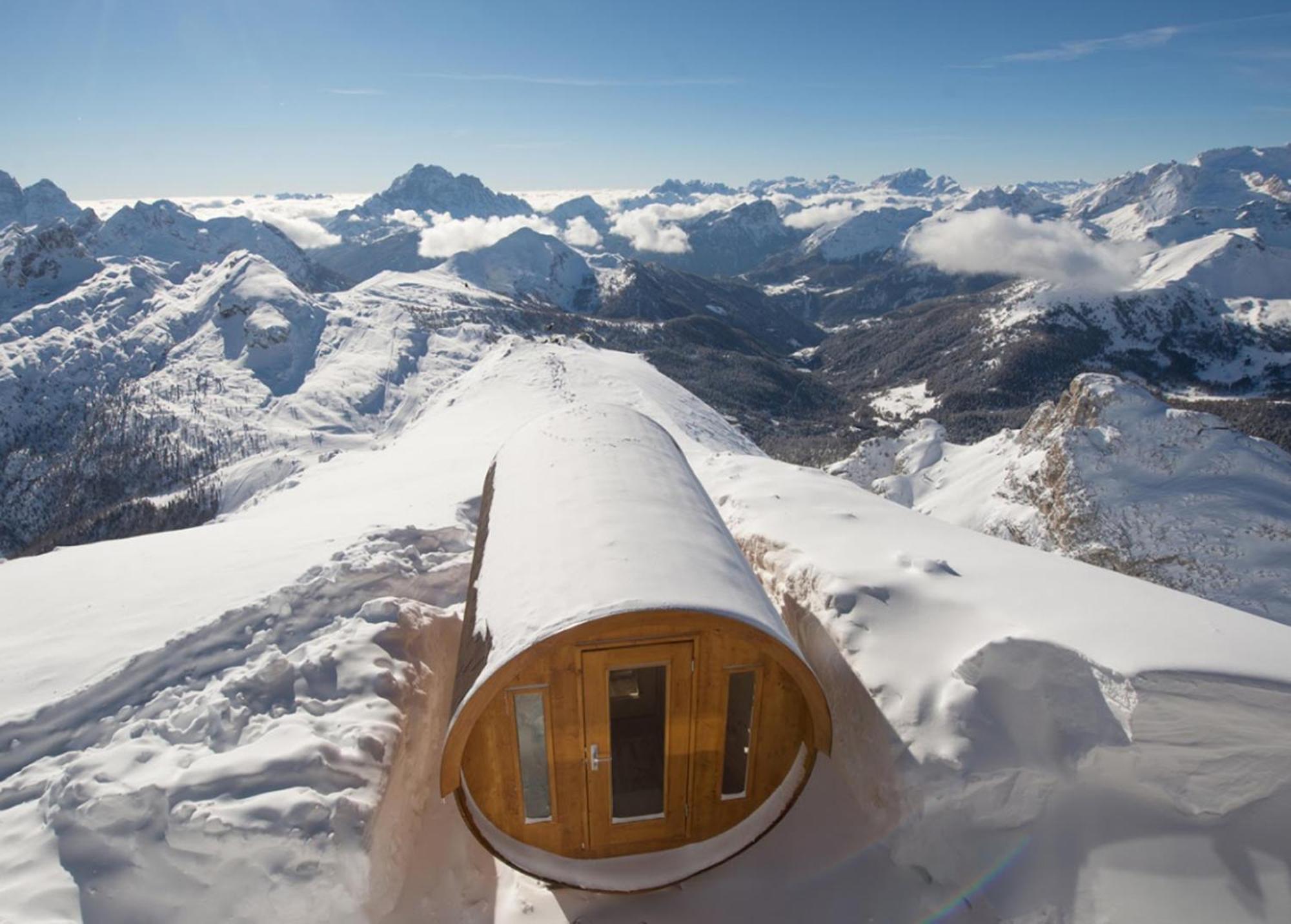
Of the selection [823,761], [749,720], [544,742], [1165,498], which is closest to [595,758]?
[544,742]

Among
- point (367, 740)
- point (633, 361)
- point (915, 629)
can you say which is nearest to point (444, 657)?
point (367, 740)

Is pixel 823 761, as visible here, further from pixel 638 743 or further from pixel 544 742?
pixel 544 742

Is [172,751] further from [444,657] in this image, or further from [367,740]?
[444,657]

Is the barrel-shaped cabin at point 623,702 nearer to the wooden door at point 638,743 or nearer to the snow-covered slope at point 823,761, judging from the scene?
the wooden door at point 638,743

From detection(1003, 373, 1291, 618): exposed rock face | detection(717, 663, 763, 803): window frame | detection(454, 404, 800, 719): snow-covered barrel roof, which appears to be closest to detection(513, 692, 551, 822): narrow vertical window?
detection(454, 404, 800, 719): snow-covered barrel roof

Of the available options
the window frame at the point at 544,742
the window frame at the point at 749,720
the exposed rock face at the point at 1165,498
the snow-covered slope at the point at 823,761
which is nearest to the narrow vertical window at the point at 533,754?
the window frame at the point at 544,742

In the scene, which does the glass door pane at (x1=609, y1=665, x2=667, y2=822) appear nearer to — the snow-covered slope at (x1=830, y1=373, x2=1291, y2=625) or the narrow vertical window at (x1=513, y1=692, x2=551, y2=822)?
the narrow vertical window at (x1=513, y1=692, x2=551, y2=822)
